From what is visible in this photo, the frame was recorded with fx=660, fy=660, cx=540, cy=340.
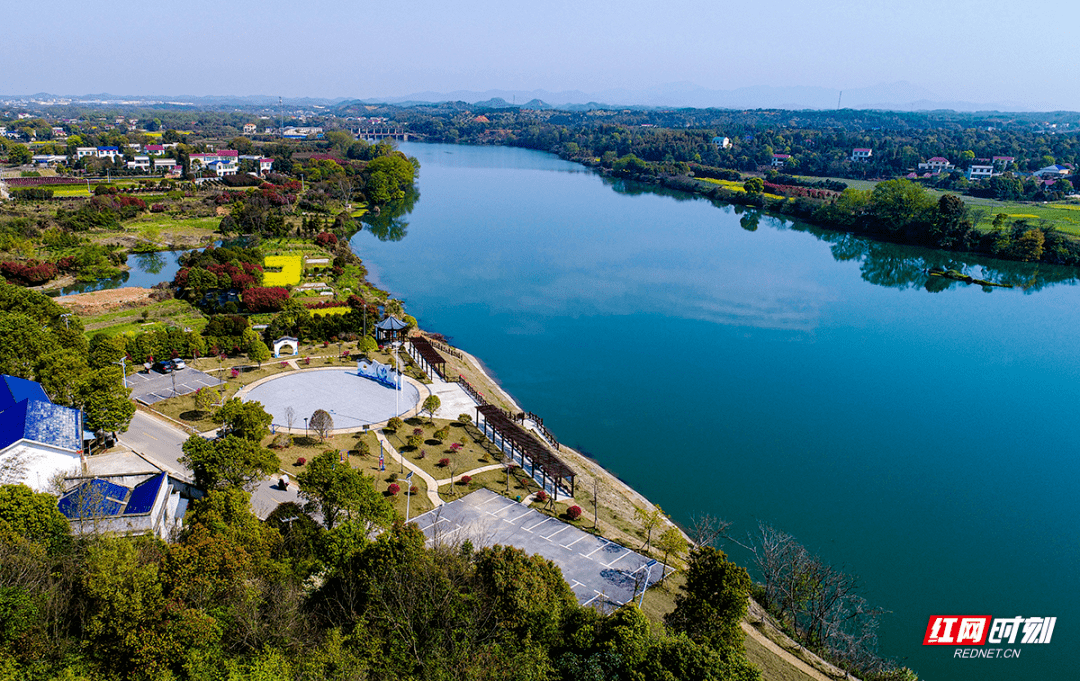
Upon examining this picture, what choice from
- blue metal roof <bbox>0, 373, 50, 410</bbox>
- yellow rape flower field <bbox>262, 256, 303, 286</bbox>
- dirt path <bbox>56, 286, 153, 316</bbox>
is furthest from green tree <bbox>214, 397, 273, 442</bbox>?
yellow rape flower field <bbox>262, 256, 303, 286</bbox>

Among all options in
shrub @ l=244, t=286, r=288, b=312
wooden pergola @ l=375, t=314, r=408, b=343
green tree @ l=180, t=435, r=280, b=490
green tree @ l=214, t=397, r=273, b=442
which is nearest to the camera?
green tree @ l=180, t=435, r=280, b=490

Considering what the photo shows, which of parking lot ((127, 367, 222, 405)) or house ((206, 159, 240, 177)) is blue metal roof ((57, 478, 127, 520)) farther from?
house ((206, 159, 240, 177))

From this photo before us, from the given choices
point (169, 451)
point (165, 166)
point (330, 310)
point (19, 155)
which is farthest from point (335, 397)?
point (19, 155)

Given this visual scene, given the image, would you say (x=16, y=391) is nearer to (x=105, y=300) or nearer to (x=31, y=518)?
(x=31, y=518)

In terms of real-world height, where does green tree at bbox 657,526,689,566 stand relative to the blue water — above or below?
below

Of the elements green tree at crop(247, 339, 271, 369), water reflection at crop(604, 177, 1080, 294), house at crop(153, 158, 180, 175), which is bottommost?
green tree at crop(247, 339, 271, 369)

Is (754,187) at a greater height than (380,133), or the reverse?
(380,133)

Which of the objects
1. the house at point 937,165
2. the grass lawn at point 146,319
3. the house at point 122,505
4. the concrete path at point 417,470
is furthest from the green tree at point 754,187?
the house at point 122,505
